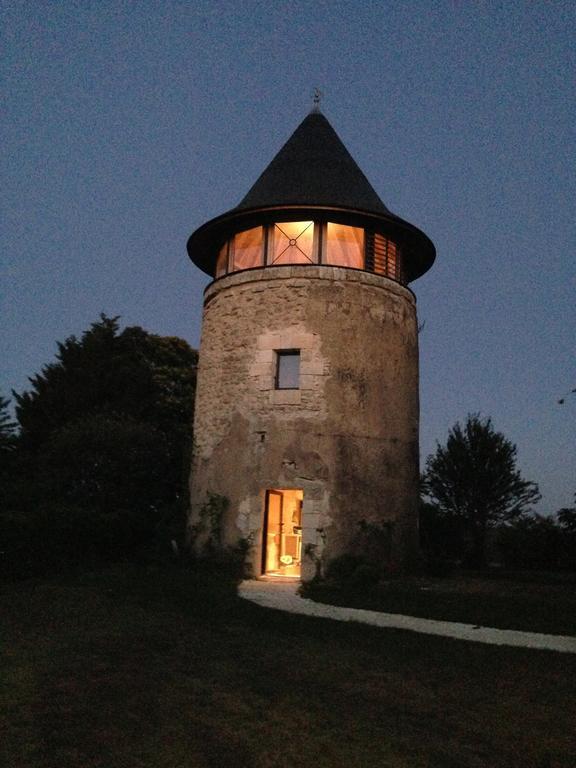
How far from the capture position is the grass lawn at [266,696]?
3.67 meters

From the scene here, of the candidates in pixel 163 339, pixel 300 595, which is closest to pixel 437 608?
pixel 300 595

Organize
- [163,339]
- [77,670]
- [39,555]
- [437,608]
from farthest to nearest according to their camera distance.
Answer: [163,339] → [39,555] → [437,608] → [77,670]

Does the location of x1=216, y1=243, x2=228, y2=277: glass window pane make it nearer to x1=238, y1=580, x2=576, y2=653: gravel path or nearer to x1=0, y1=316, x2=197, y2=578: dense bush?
x1=0, y1=316, x2=197, y2=578: dense bush

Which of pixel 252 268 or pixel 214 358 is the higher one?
pixel 252 268

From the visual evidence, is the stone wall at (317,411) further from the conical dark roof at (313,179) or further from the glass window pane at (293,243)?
the conical dark roof at (313,179)

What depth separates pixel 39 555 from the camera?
11.0 meters

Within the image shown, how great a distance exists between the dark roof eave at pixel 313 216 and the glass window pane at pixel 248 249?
0.16 meters

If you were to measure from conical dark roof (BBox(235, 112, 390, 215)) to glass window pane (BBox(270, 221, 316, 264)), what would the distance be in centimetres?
58

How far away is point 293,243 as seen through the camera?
13.1m

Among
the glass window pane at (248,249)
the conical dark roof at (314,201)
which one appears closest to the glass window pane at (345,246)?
the conical dark roof at (314,201)

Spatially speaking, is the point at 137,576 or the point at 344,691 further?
the point at 137,576

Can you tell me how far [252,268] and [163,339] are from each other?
33.2ft

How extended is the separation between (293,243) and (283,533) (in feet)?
19.0

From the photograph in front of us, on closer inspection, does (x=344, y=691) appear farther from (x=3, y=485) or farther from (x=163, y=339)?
(x=163, y=339)
